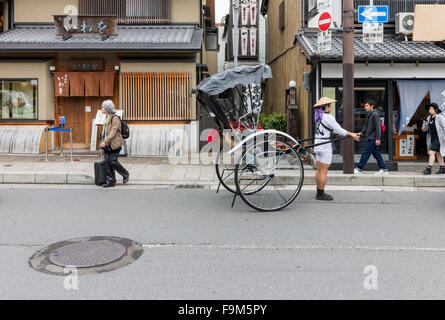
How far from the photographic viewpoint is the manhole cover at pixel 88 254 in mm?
4699

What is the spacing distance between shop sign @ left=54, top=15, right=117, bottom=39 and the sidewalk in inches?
191

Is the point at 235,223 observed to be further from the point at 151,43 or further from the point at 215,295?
the point at 151,43

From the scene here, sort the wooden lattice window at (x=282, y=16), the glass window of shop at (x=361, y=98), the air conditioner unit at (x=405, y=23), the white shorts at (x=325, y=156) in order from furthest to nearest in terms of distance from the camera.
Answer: the wooden lattice window at (x=282, y=16) < the air conditioner unit at (x=405, y=23) < the glass window of shop at (x=361, y=98) < the white shorts at (x=325, y=156)

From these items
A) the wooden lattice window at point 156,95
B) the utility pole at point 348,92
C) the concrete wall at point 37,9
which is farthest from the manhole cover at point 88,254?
the concrete wall at point 37,9

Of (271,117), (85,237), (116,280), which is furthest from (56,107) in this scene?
(116,280)

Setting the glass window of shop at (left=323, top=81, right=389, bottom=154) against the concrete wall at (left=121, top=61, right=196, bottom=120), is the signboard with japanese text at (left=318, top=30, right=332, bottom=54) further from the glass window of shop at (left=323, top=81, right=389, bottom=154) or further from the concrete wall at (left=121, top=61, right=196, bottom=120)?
the concrete wall at (left=121, top=61, right=196, bottom=120)

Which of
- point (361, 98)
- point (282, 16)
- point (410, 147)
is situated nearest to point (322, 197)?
point (361, 98)

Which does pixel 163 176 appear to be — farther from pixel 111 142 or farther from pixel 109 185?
pixel 111 142

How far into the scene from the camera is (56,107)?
15.2 m

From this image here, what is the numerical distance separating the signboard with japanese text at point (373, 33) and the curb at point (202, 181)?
347cm

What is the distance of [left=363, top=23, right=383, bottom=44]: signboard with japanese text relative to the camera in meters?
11.0

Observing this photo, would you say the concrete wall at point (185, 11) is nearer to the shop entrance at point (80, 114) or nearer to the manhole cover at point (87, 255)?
the shop entrance at point (80, 114)

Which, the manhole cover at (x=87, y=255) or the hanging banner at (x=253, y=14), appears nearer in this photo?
the manhole cover at (x=87, y=255)

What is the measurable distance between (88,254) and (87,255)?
35mm
